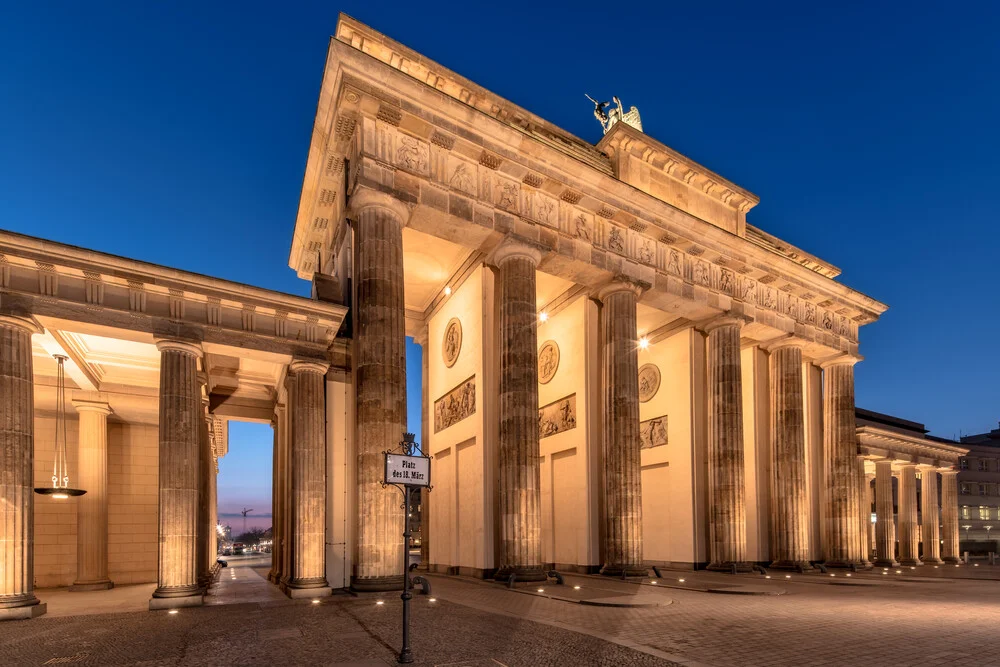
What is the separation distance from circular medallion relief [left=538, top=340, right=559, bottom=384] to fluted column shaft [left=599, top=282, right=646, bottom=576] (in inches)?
170

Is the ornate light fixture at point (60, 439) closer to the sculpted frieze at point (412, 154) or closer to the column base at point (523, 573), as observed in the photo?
the sculpted frieze at point (412, 154)

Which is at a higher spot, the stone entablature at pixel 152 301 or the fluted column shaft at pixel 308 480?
the stone entablature at pixel 152 301

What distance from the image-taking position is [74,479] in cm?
2148

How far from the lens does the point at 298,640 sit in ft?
33.6

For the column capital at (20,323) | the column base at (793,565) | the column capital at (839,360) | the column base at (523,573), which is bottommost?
the column base at (793,565)

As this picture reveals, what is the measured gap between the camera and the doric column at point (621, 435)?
22.7m

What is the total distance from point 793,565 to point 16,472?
28.6 m

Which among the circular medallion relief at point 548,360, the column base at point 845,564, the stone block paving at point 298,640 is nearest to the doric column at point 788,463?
the column base at point 845,564

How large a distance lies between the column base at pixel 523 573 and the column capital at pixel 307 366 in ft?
27.7

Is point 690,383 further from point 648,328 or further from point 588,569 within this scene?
point 588,569

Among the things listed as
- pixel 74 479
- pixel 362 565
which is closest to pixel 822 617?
pixel 362 565

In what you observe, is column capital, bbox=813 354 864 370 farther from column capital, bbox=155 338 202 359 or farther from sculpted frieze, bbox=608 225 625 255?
column capital, bbox=155 338 202 359

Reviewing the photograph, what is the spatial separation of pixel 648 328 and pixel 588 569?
13054 millimetres

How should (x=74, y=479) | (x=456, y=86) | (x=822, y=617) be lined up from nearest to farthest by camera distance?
Answer: (x=822, y=617) < (x=74, y=479) < (x=456, y=86)
